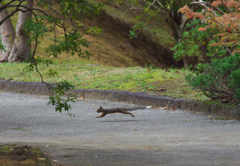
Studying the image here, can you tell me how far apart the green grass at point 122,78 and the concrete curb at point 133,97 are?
328 mm

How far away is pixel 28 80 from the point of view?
1248 centimetres

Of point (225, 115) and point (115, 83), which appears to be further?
point (115, 83)

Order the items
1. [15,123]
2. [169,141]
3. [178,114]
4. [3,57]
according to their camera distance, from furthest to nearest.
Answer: [3,57] < [178,114] < [15,123] < [169,141]

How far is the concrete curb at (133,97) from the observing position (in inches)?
278

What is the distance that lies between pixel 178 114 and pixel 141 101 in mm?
1775

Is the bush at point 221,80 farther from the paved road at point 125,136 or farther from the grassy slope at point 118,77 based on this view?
the grassy slope at point 118,77

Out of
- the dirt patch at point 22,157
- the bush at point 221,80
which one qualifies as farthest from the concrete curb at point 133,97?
the dirt patch at point 22,157

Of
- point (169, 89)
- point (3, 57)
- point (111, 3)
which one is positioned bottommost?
point (169, 89)

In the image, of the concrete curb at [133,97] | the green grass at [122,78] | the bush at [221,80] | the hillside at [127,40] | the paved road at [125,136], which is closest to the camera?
the paved road at [125,136]

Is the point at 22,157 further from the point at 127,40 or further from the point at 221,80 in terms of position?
the point at 127,40

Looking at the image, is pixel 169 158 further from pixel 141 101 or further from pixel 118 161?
pixel 141 101

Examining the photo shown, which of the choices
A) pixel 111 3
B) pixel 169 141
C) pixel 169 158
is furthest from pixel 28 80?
pixel 111 3

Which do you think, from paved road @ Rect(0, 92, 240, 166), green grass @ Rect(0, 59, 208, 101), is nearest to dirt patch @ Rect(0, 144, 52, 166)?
paved road @ Rect(0, 92, 240, 166)

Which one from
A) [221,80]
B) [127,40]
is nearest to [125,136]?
[221,80]
